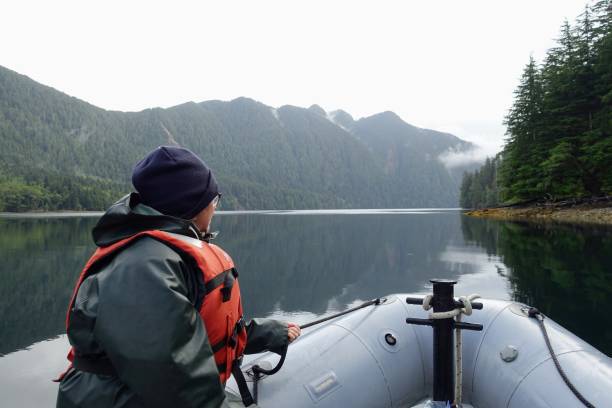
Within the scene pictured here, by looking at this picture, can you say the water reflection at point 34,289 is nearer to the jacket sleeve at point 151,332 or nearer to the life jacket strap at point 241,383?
the life jacket strap at point 241,383

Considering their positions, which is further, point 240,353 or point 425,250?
point 425,250

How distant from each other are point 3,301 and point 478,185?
76.0 metres

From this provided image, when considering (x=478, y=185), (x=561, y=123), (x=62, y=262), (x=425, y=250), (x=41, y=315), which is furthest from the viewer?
(x=478, y=185)

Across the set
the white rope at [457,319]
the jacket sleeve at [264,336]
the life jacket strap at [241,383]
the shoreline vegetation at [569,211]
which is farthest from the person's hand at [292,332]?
the shoreline vegetation at [569,211]

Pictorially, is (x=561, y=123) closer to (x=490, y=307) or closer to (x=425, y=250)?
(x=425, y=250)

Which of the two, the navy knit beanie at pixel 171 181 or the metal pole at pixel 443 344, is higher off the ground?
the navy knit beanie at pixel 171 181

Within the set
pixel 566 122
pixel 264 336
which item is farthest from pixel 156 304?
pixel 566 122

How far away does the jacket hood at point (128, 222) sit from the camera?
1.70 metres

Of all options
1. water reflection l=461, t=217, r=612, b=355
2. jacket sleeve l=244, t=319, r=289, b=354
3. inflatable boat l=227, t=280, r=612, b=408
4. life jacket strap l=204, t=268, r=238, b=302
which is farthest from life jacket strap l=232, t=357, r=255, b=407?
water reflection l=461, t=217, r=612, b=355

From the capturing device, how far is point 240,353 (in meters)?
2.23

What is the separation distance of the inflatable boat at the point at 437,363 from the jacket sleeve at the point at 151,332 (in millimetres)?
1657

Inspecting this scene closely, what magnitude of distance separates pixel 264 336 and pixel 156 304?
1.32 metres

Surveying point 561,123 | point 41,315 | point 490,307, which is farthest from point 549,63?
point 41,315

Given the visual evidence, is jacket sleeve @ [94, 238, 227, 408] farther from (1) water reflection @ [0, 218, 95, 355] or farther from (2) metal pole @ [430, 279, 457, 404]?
(1) water reflection @ [0, 218, 95, 355]
